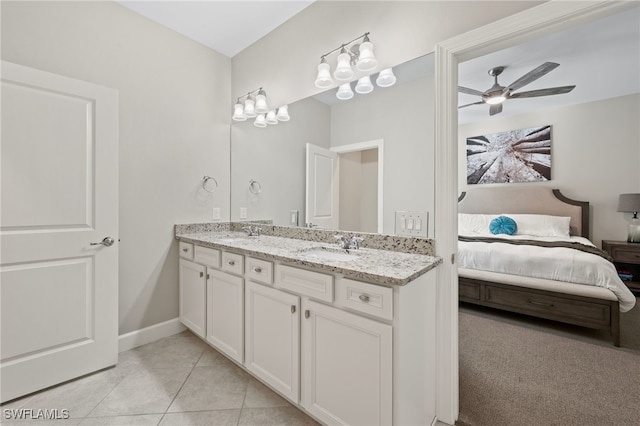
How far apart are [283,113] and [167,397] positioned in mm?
2245

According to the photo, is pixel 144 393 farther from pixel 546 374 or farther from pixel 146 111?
pixel 546 374

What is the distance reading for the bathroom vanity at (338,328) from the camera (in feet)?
3.67

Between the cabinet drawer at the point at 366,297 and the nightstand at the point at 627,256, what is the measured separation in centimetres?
462

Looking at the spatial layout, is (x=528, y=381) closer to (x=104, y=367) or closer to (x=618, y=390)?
(x=618, y=390)

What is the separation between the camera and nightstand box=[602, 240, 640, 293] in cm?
364

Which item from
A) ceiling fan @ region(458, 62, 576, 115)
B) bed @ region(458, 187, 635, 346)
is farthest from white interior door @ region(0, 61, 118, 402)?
bed @ region(458, 187, 635, 346)

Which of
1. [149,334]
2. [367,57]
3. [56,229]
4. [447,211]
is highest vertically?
[367,57]

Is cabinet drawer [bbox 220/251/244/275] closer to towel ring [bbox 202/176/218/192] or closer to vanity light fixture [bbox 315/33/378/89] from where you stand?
towel ring [bbox 202/176/218/192]

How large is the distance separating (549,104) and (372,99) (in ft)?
13.5

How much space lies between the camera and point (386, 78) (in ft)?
5.78

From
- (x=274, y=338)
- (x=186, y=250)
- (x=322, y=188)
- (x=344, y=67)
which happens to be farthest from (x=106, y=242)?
(x=344, y=67)

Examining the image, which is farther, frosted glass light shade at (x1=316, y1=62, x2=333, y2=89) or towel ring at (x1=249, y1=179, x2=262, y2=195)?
towel ring at (x1=249, y1=179, x2=262, y2=195)

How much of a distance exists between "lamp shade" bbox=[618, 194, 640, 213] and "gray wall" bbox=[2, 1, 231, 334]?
17.4 feet

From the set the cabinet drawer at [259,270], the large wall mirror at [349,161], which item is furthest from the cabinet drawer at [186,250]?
the cabinet drawer at [259,270]
